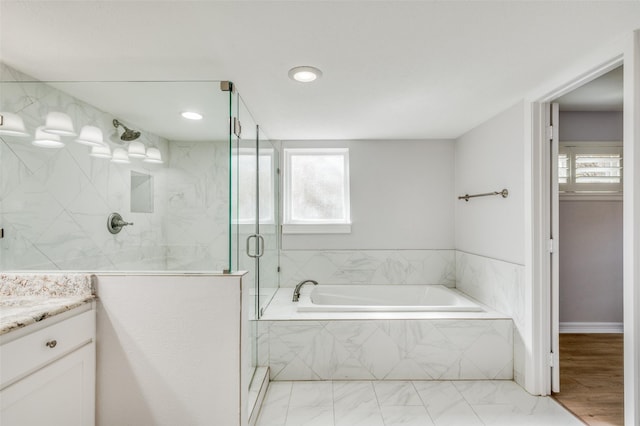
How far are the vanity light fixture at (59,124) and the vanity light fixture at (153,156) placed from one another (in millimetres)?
387

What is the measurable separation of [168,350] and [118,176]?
0.96 metres

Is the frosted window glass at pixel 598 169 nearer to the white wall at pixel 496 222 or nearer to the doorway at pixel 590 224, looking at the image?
the doorway at pixel 590 224

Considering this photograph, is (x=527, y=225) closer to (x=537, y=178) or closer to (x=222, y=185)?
(x=537, y=178)

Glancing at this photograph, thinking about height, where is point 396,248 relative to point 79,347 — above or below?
above

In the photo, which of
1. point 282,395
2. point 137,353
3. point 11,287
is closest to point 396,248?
point 282,395

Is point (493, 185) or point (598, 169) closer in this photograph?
point (493, 185)

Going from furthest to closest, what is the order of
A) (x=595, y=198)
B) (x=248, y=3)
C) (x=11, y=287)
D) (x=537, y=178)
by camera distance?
1. (x=595, y=198)
2. (x=537, y=178)
3. (x=11, y=287)
4. (x=248, y=3)

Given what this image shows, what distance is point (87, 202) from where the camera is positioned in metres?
1.82

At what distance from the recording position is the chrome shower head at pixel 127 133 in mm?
1790

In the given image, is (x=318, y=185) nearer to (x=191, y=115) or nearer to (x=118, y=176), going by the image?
(x=191, y=115)

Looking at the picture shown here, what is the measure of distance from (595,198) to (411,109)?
91.3 inches

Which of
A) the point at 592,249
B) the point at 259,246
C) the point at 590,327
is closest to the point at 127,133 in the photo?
the point at 259,246

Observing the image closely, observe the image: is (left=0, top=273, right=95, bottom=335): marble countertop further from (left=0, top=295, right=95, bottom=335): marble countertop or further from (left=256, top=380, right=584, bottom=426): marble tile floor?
(left=256, top=380, right=584, bottom=426): marble tile floor

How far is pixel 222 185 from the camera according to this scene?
5.82ft
